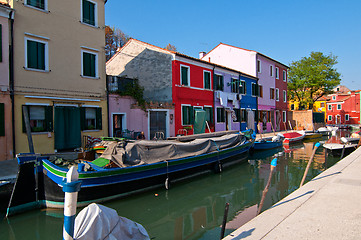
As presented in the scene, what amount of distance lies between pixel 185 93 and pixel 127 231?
46.0ft

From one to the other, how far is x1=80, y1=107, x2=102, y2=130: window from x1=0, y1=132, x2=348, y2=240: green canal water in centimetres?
588

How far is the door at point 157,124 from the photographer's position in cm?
1478

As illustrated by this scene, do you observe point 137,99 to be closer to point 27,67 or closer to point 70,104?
point 70,104

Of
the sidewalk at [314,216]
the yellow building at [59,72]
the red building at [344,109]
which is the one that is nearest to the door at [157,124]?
the yellow building at [59,72]

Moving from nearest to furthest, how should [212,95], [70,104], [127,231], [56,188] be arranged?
[127,231]
[56,188]
[70,104]
[212,95]

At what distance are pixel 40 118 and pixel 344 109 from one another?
183ft

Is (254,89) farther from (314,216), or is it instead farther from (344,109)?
(344,109)

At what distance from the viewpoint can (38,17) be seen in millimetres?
10617

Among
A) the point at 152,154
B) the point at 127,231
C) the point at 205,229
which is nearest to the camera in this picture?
the point at 127,231

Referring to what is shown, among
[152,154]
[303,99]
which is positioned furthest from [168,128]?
[303,99]

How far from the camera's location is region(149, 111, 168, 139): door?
1478cm

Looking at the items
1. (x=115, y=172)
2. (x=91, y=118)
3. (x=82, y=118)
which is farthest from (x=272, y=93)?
(x=115, y=172)

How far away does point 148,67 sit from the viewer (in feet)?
57.3

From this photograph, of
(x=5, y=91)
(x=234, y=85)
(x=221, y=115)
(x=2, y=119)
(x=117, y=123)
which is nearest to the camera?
(x=2, y=119)
